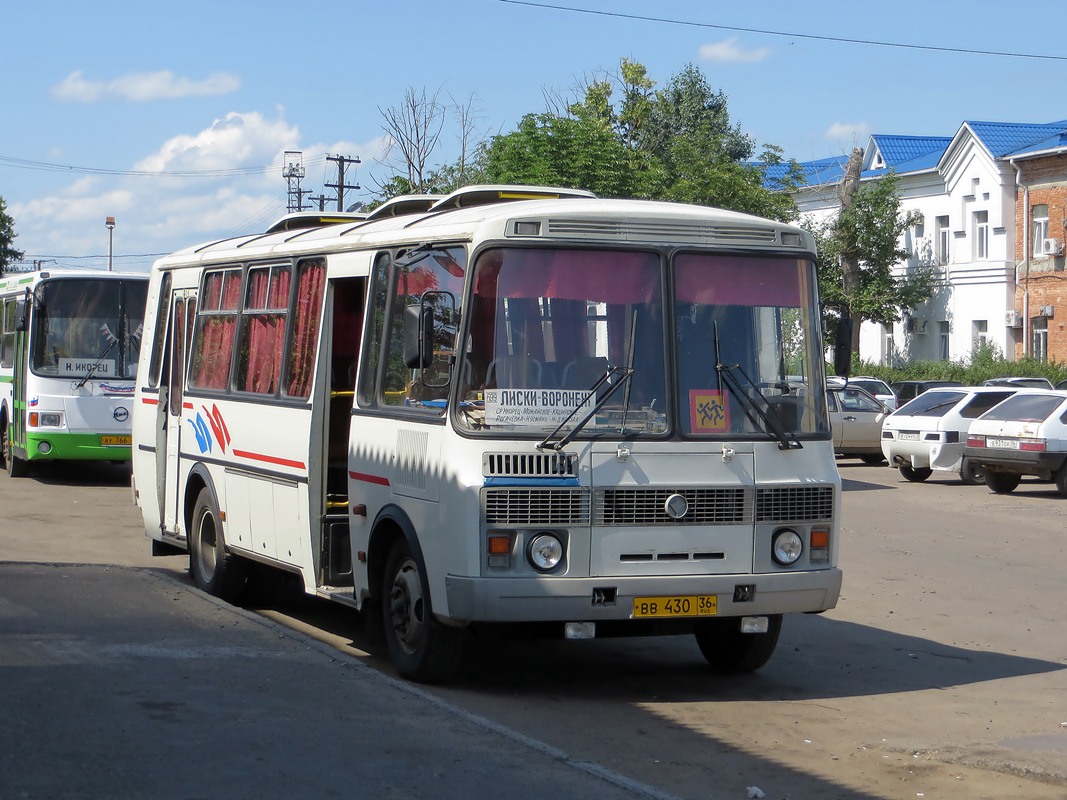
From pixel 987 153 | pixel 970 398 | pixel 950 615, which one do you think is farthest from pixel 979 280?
pixel 950 615

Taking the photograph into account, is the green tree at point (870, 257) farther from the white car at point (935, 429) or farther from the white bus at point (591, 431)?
the white bus at point (591, 431)

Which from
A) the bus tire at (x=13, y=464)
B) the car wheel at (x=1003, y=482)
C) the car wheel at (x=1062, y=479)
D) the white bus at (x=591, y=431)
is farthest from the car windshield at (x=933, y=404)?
the white bus at (x=591, y=431)

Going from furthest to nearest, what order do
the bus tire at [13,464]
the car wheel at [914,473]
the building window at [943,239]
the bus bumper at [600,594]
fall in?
the building window at [943,239] → the car wheel at [914,473] → the bus tire at [13,464] → the bus bumper at [600,594]

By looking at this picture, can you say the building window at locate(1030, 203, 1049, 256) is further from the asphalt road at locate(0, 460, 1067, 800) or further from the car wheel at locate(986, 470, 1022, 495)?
the asphalt road at locate(0, 460, 1067, 800)

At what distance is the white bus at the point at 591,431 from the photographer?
831cm

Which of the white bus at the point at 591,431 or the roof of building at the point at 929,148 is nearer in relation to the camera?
the white bus at the point at 591,431

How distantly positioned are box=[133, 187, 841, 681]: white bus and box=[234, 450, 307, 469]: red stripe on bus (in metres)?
0.68

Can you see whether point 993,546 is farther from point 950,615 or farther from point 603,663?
point 603,663

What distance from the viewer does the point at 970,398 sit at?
27672 millimetres

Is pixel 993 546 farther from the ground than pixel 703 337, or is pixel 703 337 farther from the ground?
pixel 703 337

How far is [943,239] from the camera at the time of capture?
55844 mm

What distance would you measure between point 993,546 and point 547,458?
1051 cm

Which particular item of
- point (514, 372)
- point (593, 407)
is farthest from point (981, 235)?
point (514, 372)

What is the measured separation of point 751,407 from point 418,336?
189 centimetres
